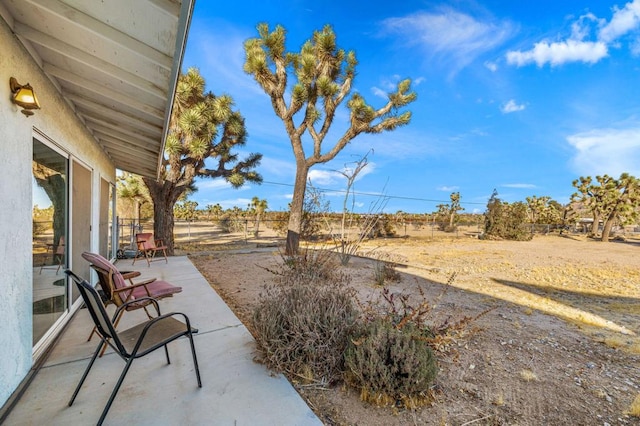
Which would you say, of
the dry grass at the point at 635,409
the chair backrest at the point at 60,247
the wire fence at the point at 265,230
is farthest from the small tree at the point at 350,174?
the dry grass at the point at 635,409

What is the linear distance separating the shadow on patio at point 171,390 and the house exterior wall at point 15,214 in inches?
10.0

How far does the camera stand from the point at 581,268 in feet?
29.9

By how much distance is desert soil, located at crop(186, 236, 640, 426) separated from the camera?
2.04 meters

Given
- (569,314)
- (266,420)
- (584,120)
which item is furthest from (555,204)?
(266,420)

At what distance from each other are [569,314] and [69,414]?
6.32m

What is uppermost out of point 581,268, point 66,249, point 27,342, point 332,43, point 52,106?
point 332,43

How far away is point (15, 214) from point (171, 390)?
1.69 meters

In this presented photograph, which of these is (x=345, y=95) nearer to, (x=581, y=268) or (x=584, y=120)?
(x=581, y=268)

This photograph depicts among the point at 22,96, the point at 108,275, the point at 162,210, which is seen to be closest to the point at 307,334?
the point at 108,275

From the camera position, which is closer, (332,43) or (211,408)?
(211,408)

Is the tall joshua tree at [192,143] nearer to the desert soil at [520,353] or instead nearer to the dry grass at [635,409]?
the desert soil at [520,353]

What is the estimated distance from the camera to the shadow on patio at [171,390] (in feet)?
5.95

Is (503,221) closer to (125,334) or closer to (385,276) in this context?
(385,276)

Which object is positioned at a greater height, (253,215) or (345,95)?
(345,95)
